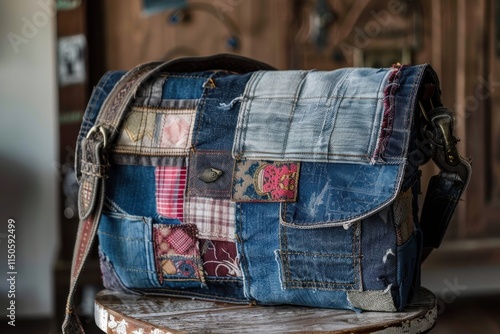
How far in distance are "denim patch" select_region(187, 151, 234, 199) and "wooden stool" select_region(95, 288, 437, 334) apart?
14 cm

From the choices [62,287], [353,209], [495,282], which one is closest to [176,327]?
[353,209]

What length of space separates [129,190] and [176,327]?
0.20 metres

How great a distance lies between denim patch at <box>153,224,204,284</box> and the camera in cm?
87

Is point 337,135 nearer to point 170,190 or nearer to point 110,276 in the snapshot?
point 170,190

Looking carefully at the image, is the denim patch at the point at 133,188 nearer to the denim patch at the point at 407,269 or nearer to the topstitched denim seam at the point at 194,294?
the topstitched denim seam at the point at 194,294

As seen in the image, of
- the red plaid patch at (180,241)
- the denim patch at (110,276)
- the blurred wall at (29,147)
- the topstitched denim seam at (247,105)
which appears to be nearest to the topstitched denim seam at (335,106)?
the topstitched denim seam at (247,105)

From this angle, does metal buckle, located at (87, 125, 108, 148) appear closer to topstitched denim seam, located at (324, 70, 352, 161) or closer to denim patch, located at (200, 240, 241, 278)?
denim patch, located at (200, 240, 241, 278)

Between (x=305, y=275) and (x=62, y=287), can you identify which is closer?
(x=305, y=275)

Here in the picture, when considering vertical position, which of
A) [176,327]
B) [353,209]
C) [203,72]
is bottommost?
[176,327]

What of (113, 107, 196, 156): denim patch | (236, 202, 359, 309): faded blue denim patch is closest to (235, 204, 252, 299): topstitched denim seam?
(236, 202, 359, 309): faded blue denim patch

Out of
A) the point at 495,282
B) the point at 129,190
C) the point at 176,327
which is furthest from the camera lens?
the point at 495,282

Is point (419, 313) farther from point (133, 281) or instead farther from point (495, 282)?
point (495, 282)

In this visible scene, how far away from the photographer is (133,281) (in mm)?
911

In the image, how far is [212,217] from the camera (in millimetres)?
850
